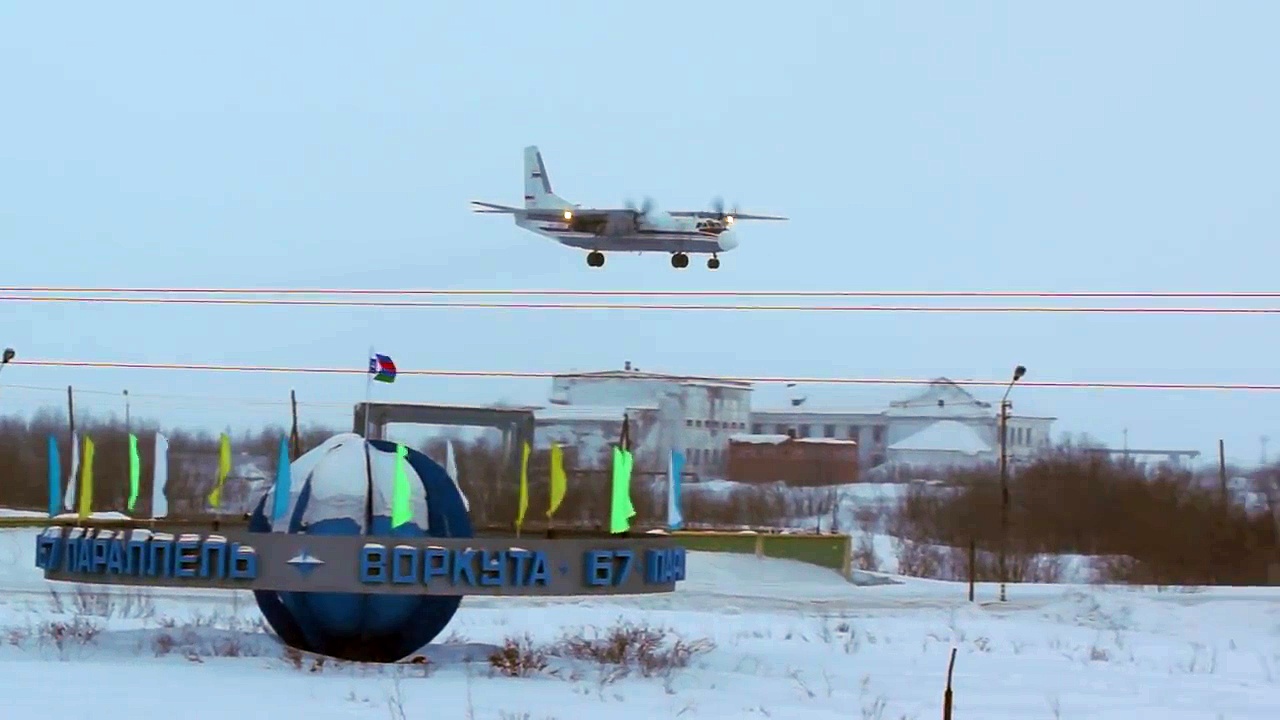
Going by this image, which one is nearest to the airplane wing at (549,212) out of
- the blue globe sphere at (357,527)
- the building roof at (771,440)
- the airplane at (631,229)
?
the airplane at (631,229)

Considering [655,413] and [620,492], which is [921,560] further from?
[620,492]

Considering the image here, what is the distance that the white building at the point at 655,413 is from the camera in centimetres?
11244

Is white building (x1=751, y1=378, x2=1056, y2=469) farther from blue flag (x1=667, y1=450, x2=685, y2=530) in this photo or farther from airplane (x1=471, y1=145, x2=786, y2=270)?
blue flag (x1=667, y1=450, x2=685, y2=530)

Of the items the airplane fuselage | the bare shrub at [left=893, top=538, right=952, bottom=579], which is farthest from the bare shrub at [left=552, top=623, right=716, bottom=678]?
the bare shrub at [left=893, top=538, right=952, bottom=579]

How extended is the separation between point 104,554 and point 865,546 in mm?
59434

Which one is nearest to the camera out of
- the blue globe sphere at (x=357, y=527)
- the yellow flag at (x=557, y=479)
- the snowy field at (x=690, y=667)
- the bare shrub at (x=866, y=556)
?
the snowy field at (x=690, y=667)

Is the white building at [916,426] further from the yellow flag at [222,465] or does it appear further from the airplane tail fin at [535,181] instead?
the yellow flag at [222,465]

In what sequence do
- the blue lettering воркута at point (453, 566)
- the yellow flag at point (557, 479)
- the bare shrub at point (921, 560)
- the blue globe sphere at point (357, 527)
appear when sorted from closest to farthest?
the blue lettering воркута at point (453, 566) → the blue globe sphere at point (357, 527) → the yellow flag at point (557, 479) → the bare shrub at point (921, 560)

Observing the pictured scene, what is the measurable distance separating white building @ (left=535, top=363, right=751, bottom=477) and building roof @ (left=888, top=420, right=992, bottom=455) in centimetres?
1258

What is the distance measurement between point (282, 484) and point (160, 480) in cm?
394

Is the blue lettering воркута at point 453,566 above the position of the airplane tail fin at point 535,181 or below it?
below

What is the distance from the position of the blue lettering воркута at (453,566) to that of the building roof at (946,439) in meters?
113

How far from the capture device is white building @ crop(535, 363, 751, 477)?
369ft

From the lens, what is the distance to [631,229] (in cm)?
5534
